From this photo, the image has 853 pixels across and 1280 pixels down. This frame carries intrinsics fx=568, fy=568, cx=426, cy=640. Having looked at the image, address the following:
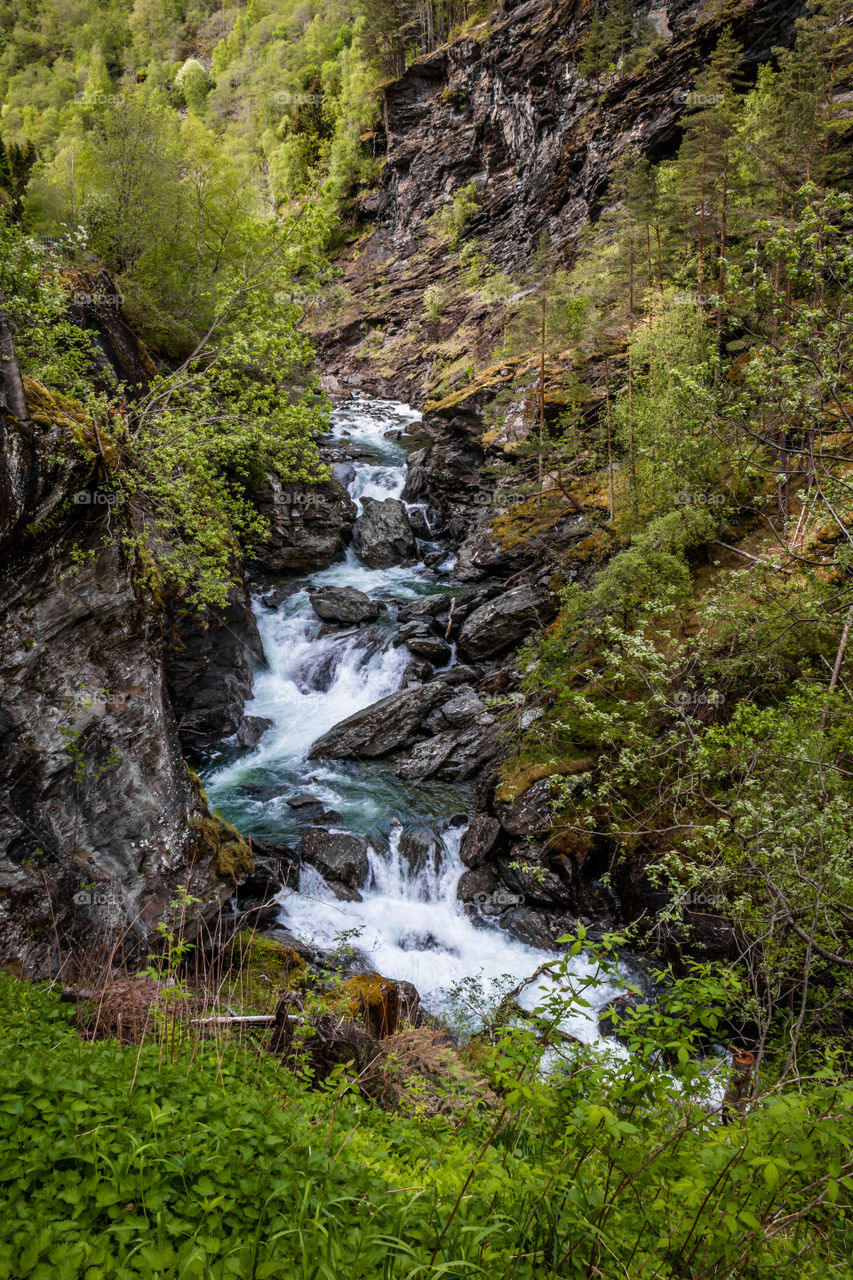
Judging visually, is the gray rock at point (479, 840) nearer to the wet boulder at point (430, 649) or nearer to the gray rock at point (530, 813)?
the gray rock at point (530, 813)

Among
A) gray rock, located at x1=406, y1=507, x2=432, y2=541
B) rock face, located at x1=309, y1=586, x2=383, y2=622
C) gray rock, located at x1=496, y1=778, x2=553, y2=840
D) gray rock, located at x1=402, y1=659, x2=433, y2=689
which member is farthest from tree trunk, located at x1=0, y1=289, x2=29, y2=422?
gray rock, located at x1=406, y1=507, x2=432, y2=541

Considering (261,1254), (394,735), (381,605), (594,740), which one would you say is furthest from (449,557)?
(261,1254)

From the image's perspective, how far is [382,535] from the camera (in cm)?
2267

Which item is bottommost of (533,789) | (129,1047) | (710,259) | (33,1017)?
(533,789)

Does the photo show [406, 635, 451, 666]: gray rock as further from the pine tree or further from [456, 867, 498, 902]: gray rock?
the pine tree

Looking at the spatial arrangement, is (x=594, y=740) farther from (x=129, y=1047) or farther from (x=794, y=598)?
(x=129, y=1047)

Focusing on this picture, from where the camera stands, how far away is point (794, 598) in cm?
794

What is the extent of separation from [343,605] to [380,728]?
18.5 ft

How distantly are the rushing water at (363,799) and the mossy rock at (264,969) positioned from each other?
108 centimetres

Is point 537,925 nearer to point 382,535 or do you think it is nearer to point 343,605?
point 343,605

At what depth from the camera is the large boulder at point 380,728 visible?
1412 centimetres

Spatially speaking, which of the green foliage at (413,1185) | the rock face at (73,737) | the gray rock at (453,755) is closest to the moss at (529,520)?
the gray rock at (453,755)

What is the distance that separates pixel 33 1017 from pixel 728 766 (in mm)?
7987

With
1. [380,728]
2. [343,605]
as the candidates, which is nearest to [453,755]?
[380,728]
